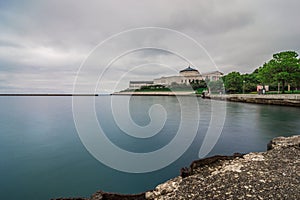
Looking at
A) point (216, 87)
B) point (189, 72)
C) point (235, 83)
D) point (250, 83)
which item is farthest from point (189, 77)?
point (250, 83)

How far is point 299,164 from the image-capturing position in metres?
4.50

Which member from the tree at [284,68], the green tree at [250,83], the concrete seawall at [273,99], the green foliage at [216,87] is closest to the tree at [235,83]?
the green tree at [250,83]

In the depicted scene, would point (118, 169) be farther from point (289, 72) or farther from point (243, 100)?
point (243, 100)

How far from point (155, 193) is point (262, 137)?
10.0 m

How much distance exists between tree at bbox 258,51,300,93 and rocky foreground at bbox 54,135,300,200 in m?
30.0

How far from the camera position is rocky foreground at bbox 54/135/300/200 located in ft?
11.0

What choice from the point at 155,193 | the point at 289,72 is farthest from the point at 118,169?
the point at 289,72

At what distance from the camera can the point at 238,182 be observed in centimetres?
372

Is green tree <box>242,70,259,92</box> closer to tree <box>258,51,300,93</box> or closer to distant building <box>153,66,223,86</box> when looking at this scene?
tree <box>258,51,300,93</box>

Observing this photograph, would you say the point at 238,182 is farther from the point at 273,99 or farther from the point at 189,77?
the point at 189,77

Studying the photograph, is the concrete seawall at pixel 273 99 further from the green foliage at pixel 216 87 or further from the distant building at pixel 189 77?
the distant building at pixel 189 77

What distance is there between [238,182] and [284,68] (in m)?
33.5

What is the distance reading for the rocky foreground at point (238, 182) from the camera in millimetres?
3342

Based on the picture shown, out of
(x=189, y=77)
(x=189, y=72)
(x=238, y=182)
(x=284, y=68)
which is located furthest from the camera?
(x=189, y=77)
